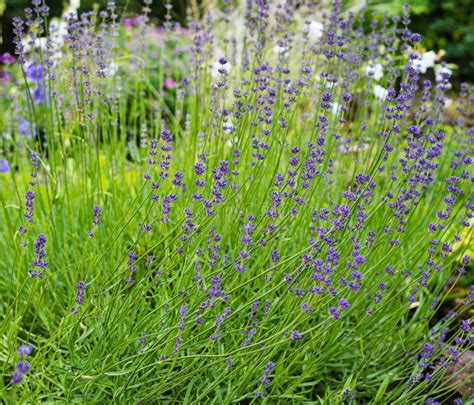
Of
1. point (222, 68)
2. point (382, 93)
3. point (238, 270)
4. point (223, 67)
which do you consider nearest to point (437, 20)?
point (382, 93)

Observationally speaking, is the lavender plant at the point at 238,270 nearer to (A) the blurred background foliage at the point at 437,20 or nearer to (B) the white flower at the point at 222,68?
(B) the white flower at the point at 222,68

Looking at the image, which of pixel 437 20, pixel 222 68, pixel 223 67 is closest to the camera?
pixel 222 68

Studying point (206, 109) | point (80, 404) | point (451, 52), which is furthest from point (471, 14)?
point (80, 404)

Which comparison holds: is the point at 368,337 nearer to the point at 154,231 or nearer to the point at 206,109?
the point at 154,231

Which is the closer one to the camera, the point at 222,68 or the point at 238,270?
the point at 238,270

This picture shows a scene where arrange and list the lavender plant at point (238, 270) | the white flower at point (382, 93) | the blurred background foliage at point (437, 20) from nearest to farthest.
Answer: the lavender plant at point (238, 270), the white flower at point (382, 93), the blurred background foliage at point (437, 20)

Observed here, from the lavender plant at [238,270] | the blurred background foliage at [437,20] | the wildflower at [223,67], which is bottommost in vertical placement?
the blurred background foliage at [437,20]

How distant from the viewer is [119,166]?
365 centimetres

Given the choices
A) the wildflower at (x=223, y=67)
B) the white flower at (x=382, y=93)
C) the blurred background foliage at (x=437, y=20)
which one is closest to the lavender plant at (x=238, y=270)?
the wildflower at (x=223, y=67)

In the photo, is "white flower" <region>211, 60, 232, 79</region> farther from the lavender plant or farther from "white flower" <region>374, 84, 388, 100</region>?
"white flower" <region>374, 84, 388, 100</region>

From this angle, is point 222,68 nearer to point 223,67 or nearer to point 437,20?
point 223,67

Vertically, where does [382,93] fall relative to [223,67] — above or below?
below

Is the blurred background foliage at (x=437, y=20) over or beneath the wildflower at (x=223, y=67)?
beneath

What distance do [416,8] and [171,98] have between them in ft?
19.2
